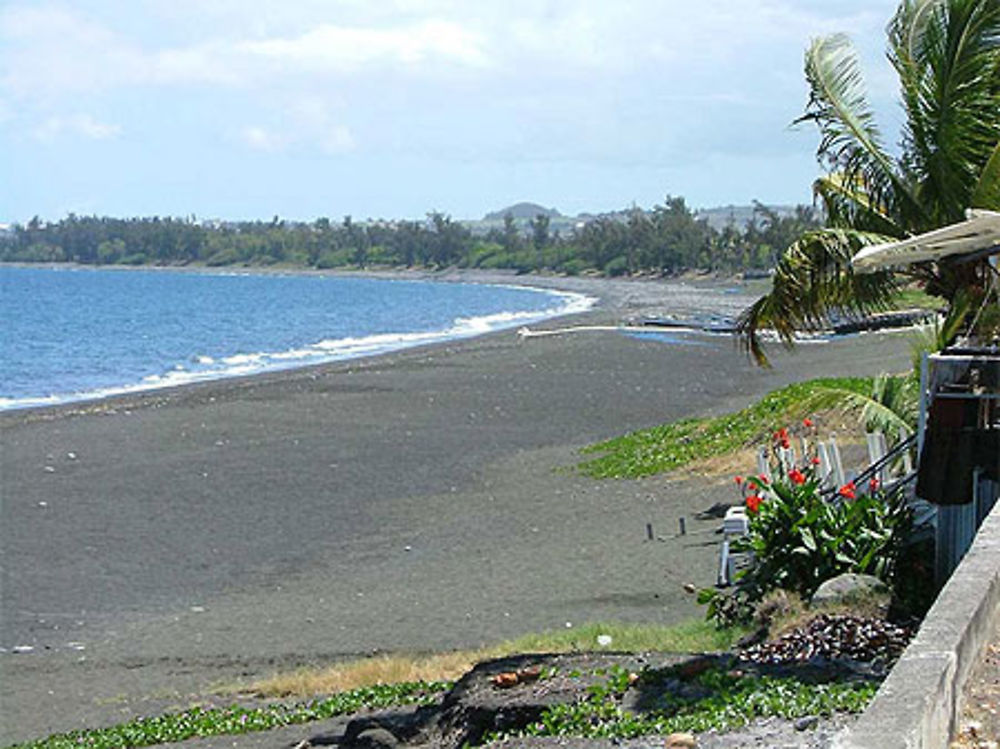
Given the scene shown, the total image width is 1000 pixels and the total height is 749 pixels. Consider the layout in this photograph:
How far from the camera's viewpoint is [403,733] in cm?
1003

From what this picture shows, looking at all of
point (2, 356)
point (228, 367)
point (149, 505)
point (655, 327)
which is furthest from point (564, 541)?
point (2, 356)

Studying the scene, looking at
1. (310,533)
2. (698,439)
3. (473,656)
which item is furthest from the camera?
(698,439)

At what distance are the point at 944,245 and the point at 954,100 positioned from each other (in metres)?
2.61

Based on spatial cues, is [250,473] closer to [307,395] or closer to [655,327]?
[307,395]

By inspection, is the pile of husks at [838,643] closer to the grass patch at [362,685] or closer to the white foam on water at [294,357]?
the grass patch at [362,685]

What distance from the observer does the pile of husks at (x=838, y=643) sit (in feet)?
29.9

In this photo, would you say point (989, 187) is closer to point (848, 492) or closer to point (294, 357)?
point (848, 492)

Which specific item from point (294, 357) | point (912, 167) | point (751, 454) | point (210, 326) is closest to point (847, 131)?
point (912, 167)

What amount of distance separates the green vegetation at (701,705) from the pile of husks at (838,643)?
0.51 meters

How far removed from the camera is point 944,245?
991cm

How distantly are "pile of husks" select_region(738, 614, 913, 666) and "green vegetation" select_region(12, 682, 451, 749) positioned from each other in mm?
2642

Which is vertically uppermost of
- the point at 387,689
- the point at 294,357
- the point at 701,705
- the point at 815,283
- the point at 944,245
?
the point at 944,245

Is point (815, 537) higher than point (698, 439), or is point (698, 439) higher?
point (815, 537)

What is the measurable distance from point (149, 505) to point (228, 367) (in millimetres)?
31541
